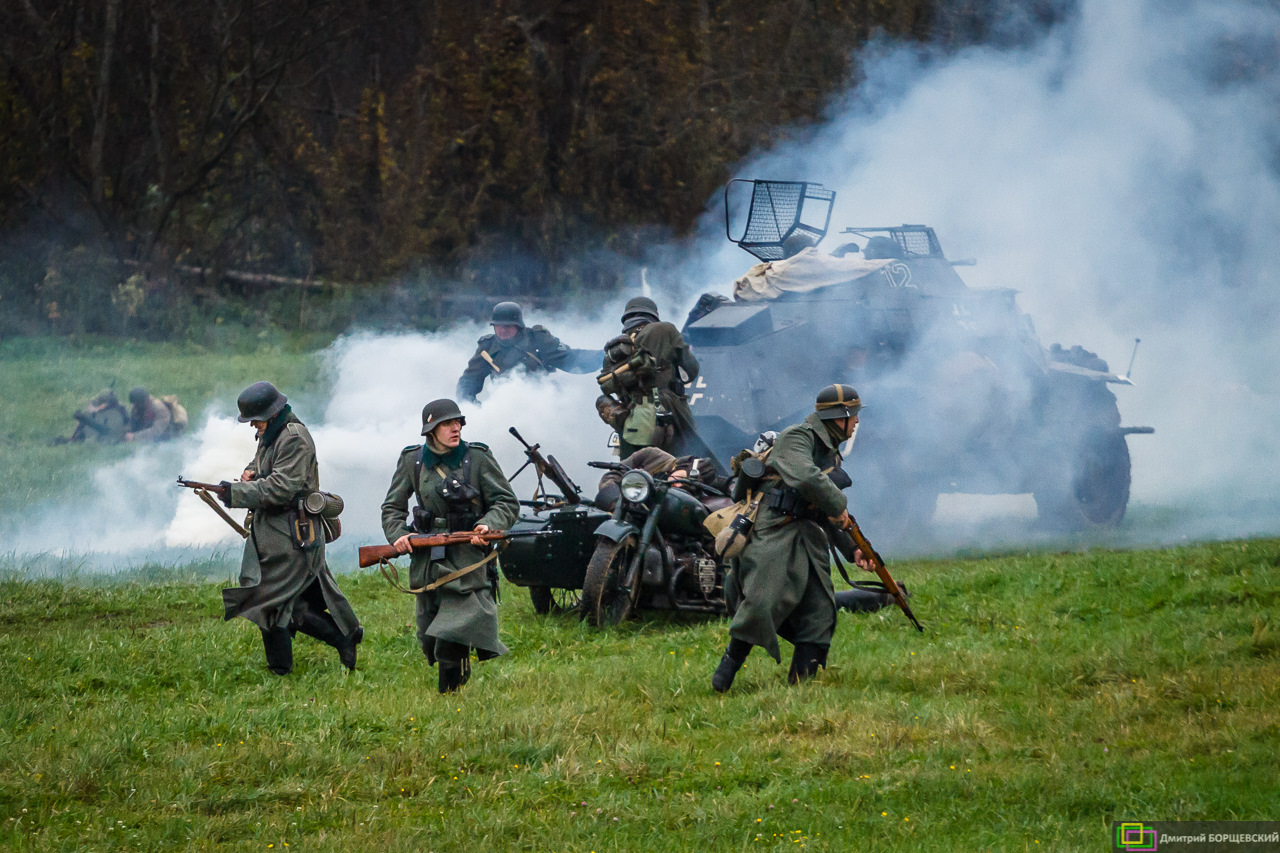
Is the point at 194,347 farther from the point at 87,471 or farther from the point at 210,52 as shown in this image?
the point at 87,471

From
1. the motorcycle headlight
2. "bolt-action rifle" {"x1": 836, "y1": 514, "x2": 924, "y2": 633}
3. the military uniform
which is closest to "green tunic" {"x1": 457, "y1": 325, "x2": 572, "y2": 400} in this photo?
the motorcycle headlight

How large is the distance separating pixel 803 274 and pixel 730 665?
7956mm

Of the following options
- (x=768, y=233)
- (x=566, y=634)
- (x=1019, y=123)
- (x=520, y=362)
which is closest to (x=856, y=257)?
(x=768, y=233)

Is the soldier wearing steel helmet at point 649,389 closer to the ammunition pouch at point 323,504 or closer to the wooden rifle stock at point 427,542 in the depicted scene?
the ammunition pouch at point 323,504

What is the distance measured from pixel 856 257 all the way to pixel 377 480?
552cm

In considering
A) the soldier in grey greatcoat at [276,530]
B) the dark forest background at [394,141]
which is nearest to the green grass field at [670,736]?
the soldier in grey greatcoat at [276,530]

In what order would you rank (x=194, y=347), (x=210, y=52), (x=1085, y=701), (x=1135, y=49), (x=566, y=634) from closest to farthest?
(x=1085, y=701)
(x=566, y=634)
(x=1135, y=49)
(x=194, y=347)
(x=210, y=52)

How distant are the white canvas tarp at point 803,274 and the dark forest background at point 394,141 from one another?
12174 mm

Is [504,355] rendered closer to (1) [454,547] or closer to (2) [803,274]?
(2) [803,274]

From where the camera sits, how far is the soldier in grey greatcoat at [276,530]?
29.6 feet

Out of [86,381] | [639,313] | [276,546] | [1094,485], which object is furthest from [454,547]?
[86,381]

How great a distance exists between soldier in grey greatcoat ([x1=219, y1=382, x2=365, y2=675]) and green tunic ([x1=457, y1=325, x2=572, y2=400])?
713 cm

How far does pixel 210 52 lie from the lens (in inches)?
1217

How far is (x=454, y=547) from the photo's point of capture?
28.3 ft
